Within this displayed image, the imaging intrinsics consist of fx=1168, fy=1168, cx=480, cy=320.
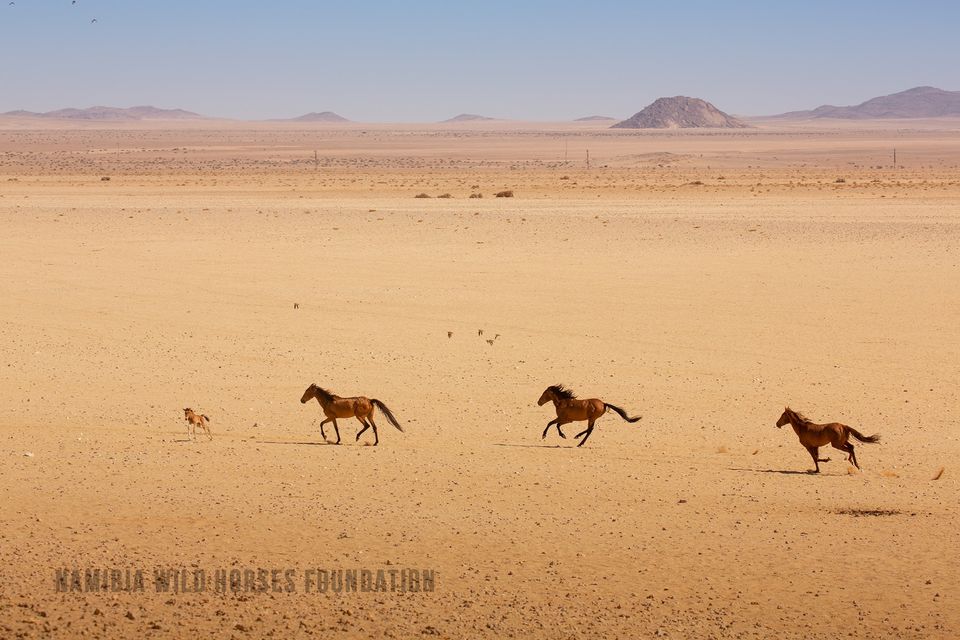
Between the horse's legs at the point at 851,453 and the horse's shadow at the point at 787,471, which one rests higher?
the horse's legs at the point at 851,453

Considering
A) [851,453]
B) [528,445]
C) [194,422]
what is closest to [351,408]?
→ [194,422]

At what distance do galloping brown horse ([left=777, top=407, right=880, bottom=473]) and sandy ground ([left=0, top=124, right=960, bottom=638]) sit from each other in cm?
28

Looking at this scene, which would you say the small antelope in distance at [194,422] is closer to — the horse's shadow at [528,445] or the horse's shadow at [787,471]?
the horse's shadow at [528,445]

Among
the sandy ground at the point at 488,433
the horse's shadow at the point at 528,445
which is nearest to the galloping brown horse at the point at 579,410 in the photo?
the horse's shadow at the point at 528,445

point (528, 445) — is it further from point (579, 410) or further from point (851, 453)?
point (851, 453)

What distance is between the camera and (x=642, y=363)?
16703 millimetres

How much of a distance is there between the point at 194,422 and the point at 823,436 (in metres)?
5.95

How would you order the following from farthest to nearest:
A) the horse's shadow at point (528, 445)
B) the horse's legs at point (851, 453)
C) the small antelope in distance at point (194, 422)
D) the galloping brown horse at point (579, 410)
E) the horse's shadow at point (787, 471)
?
the horse's shadow at point (528, 445) → the galloping brown horse at point (579, 410) → the small antelope in distance at point (194, 422) → the horse's shadow at point (787, 471) → the horse's legs at point (851, 453)

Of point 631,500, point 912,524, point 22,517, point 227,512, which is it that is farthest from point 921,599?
point 22,517

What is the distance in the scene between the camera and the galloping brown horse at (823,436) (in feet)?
34.7

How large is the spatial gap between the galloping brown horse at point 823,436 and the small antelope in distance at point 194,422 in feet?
18.6

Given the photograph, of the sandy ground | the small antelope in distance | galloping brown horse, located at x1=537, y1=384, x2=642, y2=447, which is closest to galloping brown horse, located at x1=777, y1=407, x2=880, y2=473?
the sandy ground

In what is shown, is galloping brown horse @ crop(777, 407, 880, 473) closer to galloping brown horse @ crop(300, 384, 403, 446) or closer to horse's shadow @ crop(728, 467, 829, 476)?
horse's shadow @ crop(728, 467, 829, 476)

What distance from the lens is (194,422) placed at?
11.3 meters
